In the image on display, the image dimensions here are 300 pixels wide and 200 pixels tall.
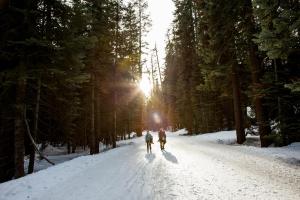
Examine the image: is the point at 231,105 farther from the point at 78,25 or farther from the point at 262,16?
the point at 78,25

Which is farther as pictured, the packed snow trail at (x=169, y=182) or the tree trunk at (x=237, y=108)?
the tree trunk at (x=237, y=108)

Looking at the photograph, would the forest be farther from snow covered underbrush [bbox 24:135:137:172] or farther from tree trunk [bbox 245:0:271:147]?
snow covered underbrush [bbox 24:135:137:172]

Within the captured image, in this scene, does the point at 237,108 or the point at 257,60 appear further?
the point at 237,108

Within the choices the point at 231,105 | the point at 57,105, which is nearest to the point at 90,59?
the point at 57,105

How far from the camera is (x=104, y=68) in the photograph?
26.6 meters

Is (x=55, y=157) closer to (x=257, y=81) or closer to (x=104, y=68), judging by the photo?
(x=104, y=68)

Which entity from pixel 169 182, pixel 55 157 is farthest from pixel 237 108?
pixel 55 157

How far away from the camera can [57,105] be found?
2053 cm

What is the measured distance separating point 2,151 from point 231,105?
2567cm

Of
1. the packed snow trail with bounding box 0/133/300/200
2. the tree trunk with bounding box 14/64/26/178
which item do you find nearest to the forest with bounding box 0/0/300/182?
the tree trunk with bounding box 14/64/26/178

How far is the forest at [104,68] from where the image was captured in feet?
43.8

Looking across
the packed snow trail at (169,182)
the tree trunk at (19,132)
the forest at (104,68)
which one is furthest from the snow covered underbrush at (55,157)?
the packed snow trail at (169,182)

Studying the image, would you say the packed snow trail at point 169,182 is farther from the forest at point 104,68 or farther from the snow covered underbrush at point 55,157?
the snow covered underbrush at point 55,157

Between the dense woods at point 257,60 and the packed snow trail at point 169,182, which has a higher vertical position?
the dense woods at point 257,60
